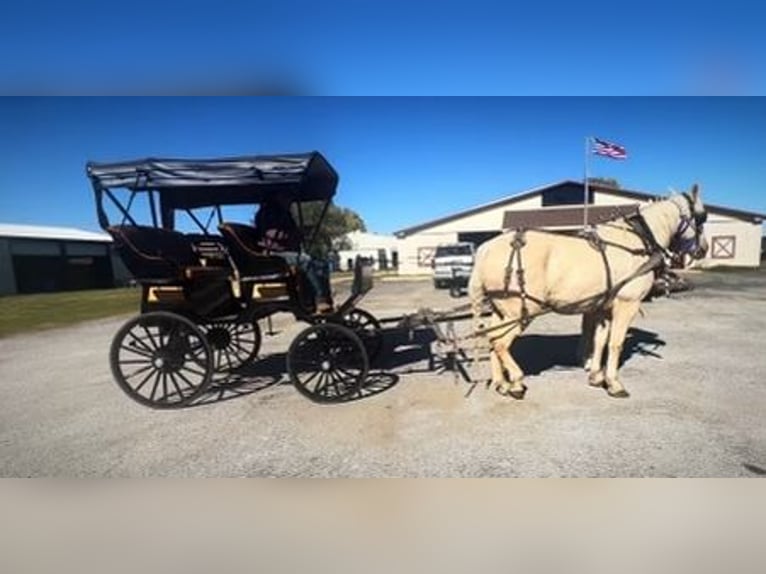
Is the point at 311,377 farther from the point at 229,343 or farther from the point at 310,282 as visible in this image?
the point at 229,343

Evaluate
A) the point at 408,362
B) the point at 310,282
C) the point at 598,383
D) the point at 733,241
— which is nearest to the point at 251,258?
the point at 310,282

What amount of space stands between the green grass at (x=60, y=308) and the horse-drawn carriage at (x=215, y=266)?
15 cm

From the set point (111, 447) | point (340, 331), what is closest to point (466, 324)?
point (340, 331)

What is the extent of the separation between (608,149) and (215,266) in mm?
2509

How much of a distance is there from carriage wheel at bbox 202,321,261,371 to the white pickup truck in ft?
4.96

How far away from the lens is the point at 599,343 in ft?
11.8

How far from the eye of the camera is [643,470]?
98.5 inches

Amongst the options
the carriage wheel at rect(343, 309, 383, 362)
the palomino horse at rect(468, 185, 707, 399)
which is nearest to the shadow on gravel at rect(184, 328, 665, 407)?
the carriage wheel at rect(343, 309, 383, 362)

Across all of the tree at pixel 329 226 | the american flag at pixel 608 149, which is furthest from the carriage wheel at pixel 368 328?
the american flag at pixel 608 149

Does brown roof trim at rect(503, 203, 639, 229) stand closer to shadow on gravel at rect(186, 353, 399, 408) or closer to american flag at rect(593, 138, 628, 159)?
american flag at rect(593, 138, 628, 159)

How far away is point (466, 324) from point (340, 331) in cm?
161

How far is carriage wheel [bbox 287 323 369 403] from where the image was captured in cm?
339

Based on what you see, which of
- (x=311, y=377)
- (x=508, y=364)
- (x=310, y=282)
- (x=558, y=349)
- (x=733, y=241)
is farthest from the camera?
(x=558, y=349)

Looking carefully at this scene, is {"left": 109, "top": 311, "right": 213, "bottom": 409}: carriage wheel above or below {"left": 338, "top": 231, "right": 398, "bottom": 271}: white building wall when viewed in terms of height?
below
